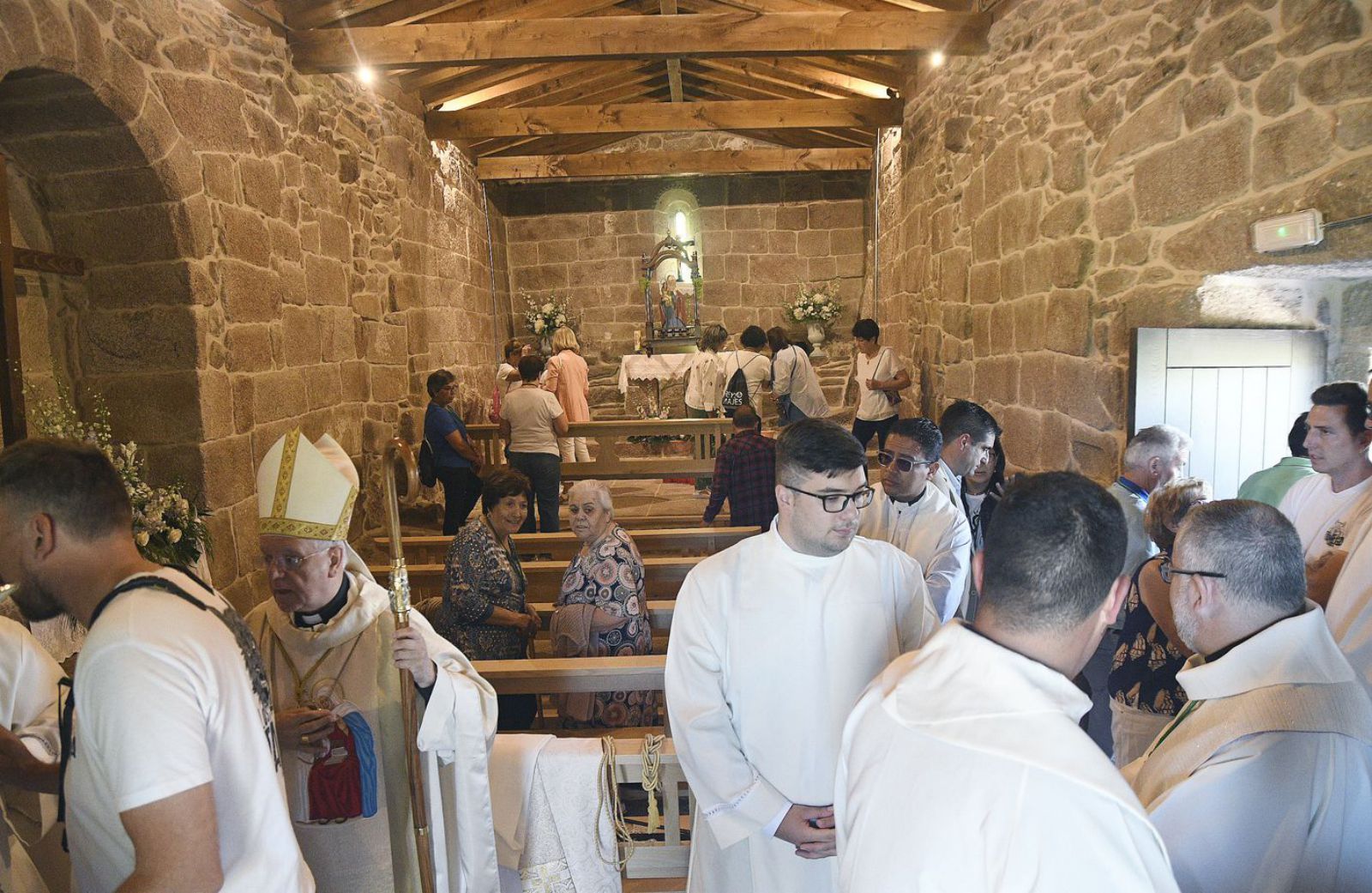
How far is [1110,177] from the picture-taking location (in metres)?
4.48

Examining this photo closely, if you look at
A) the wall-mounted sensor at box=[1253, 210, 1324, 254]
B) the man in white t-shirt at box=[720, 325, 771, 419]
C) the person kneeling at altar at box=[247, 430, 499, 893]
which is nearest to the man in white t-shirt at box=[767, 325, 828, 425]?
the man in white t-shirt at box=[720, 325, 771, 419]

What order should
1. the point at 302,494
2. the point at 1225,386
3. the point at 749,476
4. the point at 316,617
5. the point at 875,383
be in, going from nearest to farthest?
the point at 302,494
the point at 316,617
the point at 1225,386
the point at 749,476
the point at 875,383

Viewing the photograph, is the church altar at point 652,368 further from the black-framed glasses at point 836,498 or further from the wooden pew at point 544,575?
the black-framed glasses at point 836,498

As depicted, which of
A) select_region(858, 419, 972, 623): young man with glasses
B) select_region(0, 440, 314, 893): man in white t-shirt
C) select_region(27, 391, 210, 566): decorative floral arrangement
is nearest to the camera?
select_region(0, 440, 314, 893): man in white t-shirt

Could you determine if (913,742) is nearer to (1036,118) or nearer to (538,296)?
(1036,118)

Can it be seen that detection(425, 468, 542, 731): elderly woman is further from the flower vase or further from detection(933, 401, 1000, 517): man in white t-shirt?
the flower vase

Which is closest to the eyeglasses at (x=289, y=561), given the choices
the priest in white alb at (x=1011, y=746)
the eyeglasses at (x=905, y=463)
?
the priest in white alb at (x=1011, y=746)

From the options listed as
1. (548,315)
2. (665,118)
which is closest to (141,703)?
(665,118)

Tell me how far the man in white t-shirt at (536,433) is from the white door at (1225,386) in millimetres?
3930

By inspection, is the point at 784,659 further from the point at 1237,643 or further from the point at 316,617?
the point at 316,617

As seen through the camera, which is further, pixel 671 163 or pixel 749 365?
pixel 671 163

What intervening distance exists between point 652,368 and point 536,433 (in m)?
4.88

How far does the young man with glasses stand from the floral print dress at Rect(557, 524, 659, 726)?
3.00ft

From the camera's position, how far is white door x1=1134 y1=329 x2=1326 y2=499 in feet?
13.8
